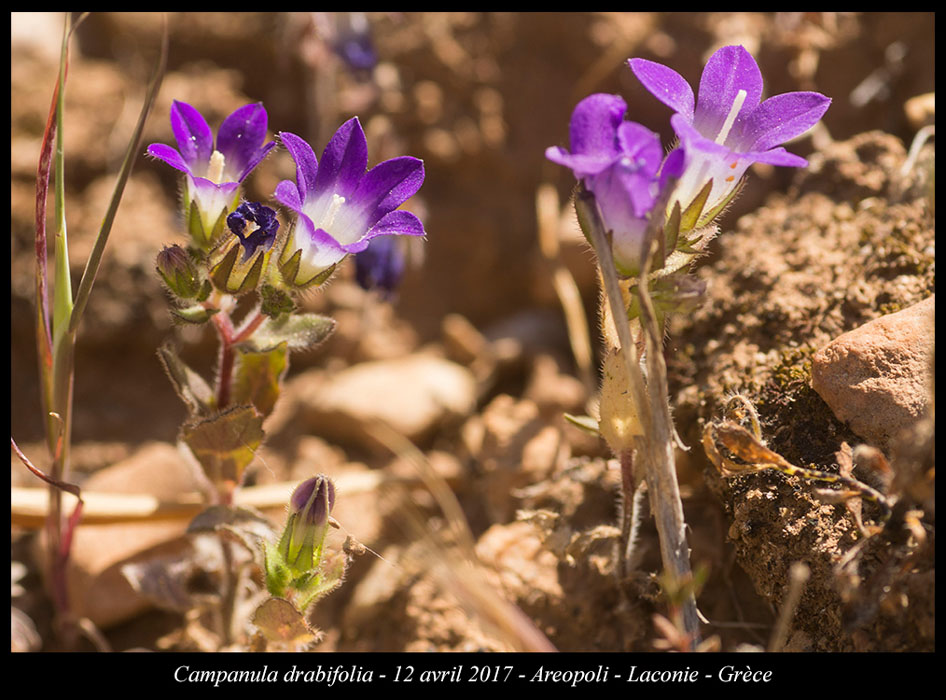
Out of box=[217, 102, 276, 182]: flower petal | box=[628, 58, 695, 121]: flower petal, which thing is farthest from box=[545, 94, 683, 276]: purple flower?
box=[217, 102, 276, 182]: flower petal

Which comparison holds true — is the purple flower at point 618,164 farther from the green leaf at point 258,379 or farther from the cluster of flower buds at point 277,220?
the green leaf at point 258,379

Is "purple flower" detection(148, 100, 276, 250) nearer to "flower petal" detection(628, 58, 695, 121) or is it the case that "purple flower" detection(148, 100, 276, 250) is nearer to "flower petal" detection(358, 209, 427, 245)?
"flower petal" detection(358, 209, 427, 245)

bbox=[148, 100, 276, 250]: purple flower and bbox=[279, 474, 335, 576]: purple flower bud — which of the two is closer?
bbox=[279, 474, 335, 576]: purple flower bud

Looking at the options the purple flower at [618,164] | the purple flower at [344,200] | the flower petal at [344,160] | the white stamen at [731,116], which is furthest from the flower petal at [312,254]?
the white stamen at [731,116]

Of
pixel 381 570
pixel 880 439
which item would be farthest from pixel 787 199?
pixel 381 570

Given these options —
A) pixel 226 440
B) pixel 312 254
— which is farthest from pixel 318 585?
pixel 312 254

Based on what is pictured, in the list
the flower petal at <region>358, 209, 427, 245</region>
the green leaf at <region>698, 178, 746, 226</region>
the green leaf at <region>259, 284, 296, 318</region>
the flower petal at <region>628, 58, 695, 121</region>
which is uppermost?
the flower petal at <region>628, 58, 695, 121</region>
